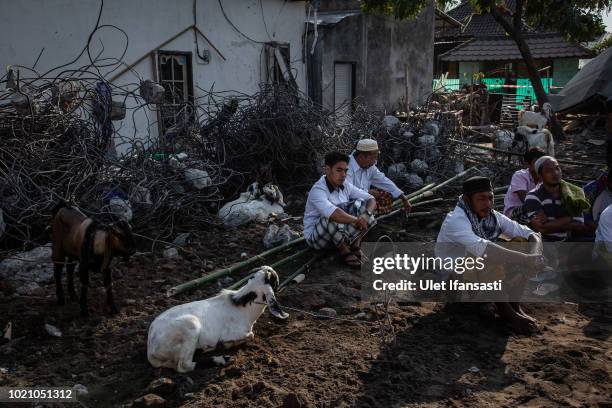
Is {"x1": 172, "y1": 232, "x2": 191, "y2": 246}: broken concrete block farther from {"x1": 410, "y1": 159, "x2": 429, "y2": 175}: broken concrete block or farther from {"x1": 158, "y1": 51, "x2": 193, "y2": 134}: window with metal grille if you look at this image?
{"x1": 410, "y1": 159, "x2": 429, "y2": 175}: broken concrete block

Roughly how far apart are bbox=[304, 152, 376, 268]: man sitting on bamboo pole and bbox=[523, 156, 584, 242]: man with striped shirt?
4.85 feet

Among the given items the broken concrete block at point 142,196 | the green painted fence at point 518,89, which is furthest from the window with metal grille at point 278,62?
the green painted fence at point 518,89

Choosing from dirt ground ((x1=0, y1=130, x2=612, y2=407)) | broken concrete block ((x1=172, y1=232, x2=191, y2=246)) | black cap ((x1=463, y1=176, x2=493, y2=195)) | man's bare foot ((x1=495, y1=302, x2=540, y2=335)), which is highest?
black cap ((x1=463, y1=176, x2=493, y2=195))

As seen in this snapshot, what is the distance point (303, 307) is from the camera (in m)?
4.55

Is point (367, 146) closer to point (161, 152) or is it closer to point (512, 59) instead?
point (161, 152)

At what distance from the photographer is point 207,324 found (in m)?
3.63

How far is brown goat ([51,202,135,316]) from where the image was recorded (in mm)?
4133

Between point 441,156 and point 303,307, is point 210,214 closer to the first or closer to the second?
point 303,307

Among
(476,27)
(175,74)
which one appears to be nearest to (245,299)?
(175,74)

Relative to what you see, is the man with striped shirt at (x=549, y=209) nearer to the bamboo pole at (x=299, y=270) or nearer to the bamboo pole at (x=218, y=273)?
the bamboo pole at (x=299, y=270)

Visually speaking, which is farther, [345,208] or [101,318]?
[345,208]

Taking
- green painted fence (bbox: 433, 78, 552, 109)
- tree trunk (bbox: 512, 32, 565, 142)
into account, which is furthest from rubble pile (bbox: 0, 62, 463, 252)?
green painted fence (bbox: 433, 78, 552, 109)

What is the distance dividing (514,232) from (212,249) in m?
3.17

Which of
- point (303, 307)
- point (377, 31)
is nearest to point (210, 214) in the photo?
point (303, 307)
